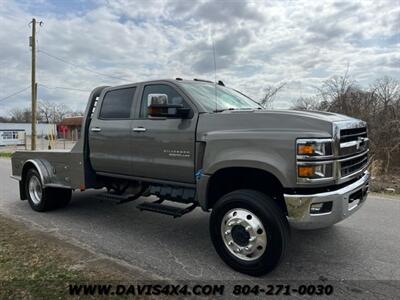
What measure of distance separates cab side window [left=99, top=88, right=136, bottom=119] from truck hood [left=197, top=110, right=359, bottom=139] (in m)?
1.49

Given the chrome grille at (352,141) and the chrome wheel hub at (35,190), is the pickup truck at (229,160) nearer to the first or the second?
the chrome grille at (352,141)

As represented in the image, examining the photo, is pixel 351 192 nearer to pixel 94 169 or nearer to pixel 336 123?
pixel 336 123

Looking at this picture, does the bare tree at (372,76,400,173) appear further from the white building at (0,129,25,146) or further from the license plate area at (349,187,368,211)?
the white building at (0,129,25,146)

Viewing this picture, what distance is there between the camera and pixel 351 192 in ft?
12.5

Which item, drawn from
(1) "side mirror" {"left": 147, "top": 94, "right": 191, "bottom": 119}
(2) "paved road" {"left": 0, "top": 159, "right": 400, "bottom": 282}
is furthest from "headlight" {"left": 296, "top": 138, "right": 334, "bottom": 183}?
(1) "side mirror" {"left": 147, "top": 94, "right": 191, "bottom": 119}

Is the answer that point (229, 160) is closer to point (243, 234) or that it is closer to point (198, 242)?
point (243, 234)

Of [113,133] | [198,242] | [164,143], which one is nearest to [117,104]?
[113,133]

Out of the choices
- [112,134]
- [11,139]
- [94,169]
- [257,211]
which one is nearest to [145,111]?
[112,134]

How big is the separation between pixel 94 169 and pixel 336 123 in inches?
150

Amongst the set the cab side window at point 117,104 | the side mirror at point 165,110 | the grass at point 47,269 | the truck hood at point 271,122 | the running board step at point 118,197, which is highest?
Answer: the cab side window at point 117,104

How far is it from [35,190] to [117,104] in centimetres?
267

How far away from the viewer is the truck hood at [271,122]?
361 cm

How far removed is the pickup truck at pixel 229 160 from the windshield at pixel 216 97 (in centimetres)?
2

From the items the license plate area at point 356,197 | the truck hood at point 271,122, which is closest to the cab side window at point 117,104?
the truck hood at point 271,122
